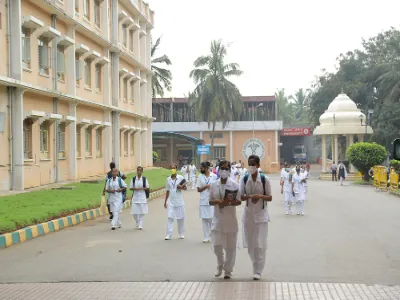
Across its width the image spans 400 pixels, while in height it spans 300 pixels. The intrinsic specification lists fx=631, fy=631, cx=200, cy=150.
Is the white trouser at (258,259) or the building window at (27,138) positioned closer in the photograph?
the white trouser at (258,259)

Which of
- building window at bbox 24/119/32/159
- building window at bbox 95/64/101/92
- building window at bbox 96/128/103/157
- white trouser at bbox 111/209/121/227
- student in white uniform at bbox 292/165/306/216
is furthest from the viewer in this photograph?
building window at bbox 96/128/103/157

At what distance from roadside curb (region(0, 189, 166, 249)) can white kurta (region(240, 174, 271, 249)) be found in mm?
5718

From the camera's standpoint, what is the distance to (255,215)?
8734 mm

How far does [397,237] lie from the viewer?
13.4 metres

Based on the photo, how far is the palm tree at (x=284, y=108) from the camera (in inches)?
3537

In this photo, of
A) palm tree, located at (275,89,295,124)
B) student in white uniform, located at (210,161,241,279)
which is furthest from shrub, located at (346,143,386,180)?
palm tree, located at (275,89,295,124)

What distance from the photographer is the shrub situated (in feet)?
138

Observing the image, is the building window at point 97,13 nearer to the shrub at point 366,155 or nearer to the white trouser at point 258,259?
the shrub at point 366,155

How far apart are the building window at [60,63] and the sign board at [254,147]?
37.7m

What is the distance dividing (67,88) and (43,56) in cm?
302

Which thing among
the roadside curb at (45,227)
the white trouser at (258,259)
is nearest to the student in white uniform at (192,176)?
the roadside curb at (45,227)

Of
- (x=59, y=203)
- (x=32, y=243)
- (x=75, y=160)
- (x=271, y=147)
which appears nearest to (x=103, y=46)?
(x=75, y=160)

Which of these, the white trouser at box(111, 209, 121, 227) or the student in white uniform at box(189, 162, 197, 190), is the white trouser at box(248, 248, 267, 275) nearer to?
the white trouser at box(111, 209, 121, 227)

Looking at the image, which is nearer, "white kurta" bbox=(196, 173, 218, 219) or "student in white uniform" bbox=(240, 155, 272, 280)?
"student in white uniform" bbox=(240, 155, 272, 280)
